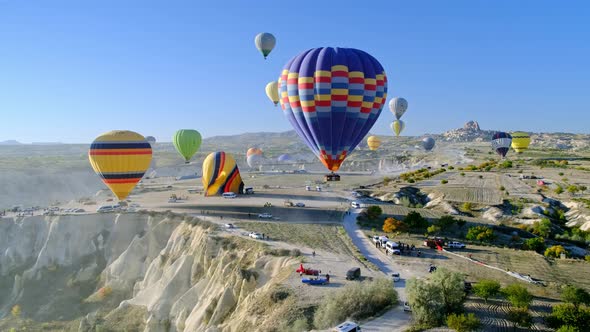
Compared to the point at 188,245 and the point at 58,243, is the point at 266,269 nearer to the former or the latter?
the point at 188,245

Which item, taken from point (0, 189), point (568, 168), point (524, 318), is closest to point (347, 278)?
point (524, 318)

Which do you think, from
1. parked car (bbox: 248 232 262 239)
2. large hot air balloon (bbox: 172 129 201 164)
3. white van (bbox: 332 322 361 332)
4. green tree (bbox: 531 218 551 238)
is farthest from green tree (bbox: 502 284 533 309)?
large hot air balloon (bbox: 172 129 201 164)

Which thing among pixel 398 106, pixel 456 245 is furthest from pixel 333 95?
pixel 398 106

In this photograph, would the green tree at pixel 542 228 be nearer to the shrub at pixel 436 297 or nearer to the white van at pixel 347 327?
the shrub at pixel 436 297

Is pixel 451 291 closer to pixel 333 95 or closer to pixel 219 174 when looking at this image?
pixel 333 95

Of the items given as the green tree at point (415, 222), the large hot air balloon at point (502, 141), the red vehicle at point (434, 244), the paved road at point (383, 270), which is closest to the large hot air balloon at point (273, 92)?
the paved road at point (383, 270)

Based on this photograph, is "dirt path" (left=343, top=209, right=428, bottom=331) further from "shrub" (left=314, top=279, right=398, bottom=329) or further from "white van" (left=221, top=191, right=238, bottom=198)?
"white van" (left=221, top=191, right=238, bottom=198)
